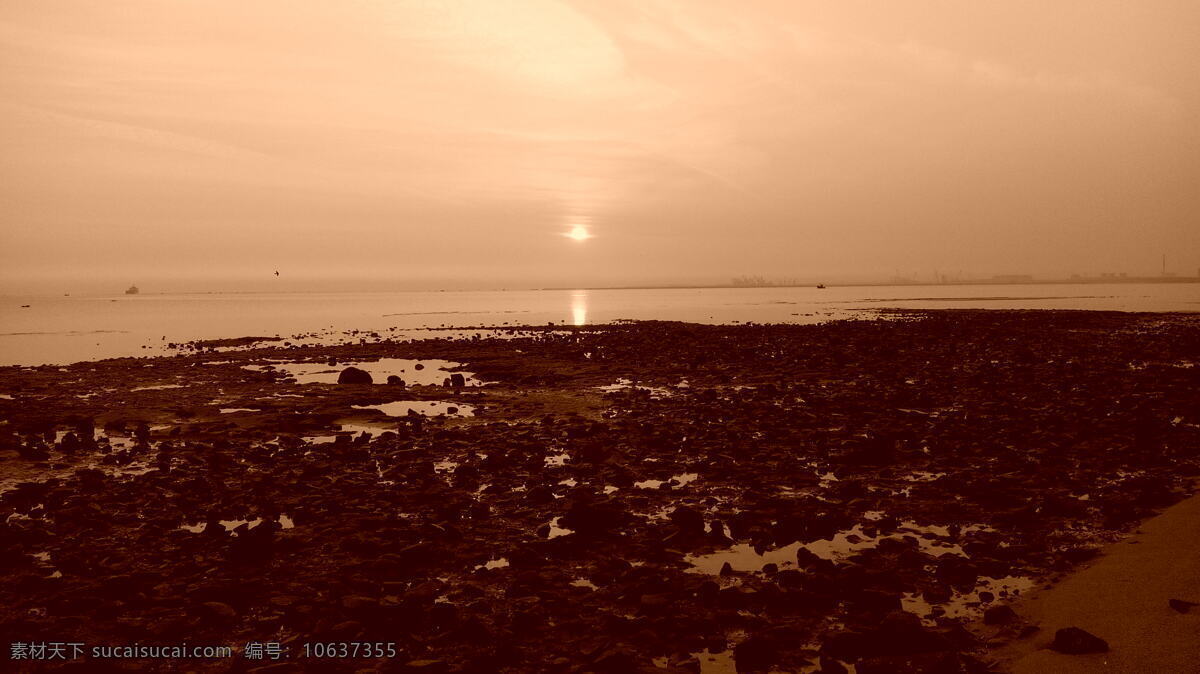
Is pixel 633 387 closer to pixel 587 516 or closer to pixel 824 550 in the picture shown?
pixel 587 516

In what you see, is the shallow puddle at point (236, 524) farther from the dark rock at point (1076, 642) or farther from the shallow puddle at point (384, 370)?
the shallow puddle at point (384, 370)

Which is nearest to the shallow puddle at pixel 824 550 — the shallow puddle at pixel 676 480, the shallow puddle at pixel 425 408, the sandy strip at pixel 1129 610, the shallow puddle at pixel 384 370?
the sandy strip at pixel 1129 610

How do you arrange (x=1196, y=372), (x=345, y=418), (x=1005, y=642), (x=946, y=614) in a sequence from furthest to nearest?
(x=1196, y=372) < (x=345, y=418) < (x=946, y=614) < (x=1005, y=642)

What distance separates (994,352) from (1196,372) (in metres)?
11.7

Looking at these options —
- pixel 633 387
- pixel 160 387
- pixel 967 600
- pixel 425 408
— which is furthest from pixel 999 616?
pixel 160 387

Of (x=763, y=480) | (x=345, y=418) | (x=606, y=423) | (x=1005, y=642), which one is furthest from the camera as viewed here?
(x=345, y=418)

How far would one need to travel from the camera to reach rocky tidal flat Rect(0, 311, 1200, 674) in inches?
317

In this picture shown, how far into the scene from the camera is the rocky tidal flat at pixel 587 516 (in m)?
8.06

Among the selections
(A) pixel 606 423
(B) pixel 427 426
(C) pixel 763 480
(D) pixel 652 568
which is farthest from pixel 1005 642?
(B) pixel 427 426

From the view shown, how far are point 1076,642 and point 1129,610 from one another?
4.83ft

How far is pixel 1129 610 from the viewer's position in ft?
25.8

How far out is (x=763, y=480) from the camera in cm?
1471

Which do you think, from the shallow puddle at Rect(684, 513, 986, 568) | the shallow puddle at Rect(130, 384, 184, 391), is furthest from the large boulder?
the shallow puddle at Rect(684, 513, 986, 568)

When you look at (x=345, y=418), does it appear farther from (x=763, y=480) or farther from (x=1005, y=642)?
(x=1005, y=642)
